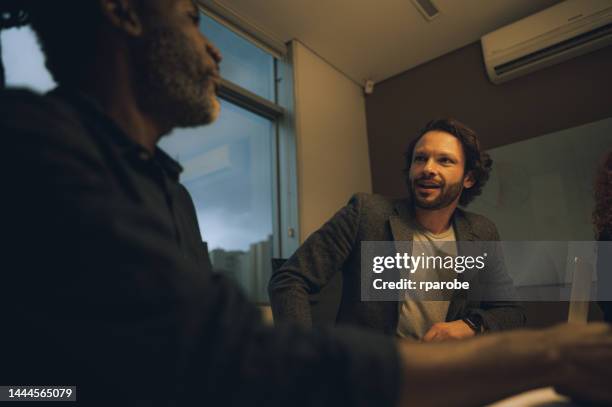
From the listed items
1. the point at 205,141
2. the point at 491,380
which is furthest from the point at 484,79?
the point at 491,380

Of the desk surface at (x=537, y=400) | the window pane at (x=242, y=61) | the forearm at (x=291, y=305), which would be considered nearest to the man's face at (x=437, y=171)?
the forearm at (x=291, y=305)

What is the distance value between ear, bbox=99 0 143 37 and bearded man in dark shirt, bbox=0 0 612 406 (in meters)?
0.33

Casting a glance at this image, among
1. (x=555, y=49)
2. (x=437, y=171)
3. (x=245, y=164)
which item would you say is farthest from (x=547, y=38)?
(x=245, y=164)

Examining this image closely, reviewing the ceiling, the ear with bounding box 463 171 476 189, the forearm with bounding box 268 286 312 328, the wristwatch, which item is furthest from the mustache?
the ceiling

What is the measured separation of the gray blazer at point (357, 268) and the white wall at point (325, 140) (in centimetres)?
134

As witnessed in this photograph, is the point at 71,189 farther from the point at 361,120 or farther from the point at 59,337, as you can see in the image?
the point at 361,120

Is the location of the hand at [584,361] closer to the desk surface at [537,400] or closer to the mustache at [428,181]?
the desk surface at [537,400]

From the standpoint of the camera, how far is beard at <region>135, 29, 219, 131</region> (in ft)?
2.47

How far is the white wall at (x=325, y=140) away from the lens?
2.99 metres

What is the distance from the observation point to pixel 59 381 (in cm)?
39

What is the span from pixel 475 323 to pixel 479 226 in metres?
0.50

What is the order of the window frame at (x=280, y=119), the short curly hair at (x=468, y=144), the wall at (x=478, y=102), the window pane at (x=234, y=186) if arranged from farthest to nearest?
the window frame at (x=280, y=119)
the wall at (x=478, y=102)
the window pane at (x=234, y=186)
the short curly hair at (x=468, y=144)

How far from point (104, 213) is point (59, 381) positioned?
0.16 m

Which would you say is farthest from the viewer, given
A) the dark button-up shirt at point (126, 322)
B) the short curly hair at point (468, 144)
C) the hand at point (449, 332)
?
the short curly hair at point (468, 144)
